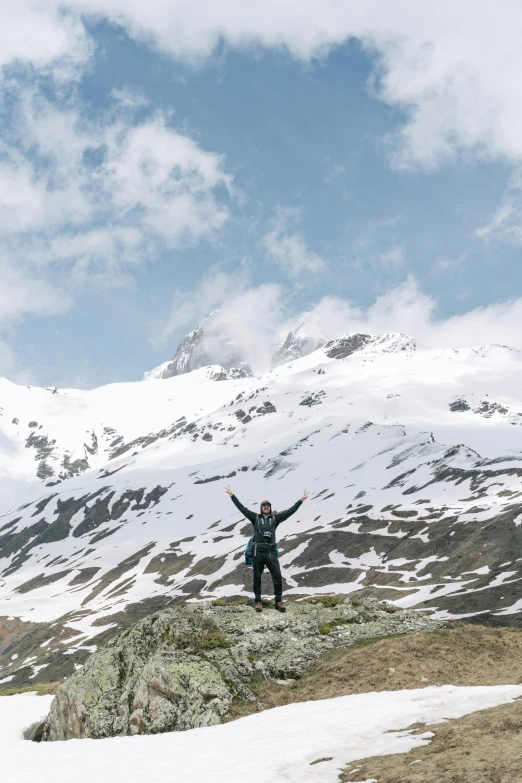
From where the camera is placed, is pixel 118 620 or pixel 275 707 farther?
pixel 118 620

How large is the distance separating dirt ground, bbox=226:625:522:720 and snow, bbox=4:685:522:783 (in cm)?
103

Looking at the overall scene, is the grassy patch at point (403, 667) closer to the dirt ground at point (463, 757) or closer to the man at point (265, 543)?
the man at point (265, 543)

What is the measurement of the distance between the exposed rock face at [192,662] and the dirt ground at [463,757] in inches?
253

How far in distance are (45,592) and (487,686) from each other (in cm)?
17620

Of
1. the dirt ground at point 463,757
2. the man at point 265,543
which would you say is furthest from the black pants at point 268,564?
the dirt ground at point 463,757

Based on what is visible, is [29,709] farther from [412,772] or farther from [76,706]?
[412,772]

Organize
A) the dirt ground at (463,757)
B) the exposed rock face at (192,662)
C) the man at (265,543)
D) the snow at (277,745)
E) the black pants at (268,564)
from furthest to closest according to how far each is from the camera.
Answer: the man at (265,543) < the black pants at (268,564) < the exposed rock face at (192,662) < the snow at (277,745) < the dirt ground at (463,757)

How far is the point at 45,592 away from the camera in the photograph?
17062 centimetres

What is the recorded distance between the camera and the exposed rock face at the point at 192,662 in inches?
652

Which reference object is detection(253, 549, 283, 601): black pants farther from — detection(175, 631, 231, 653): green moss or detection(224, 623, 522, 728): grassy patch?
detection(224, 623, 522, 728): grassy patch

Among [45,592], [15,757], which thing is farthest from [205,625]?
[45,592]

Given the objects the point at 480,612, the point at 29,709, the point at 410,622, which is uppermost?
the point at 410,622

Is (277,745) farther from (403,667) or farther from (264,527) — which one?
(264,527)

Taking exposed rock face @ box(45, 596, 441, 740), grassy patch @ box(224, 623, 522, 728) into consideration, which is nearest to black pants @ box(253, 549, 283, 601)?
exposed rock face @ box(45, 596, 441, 740)
